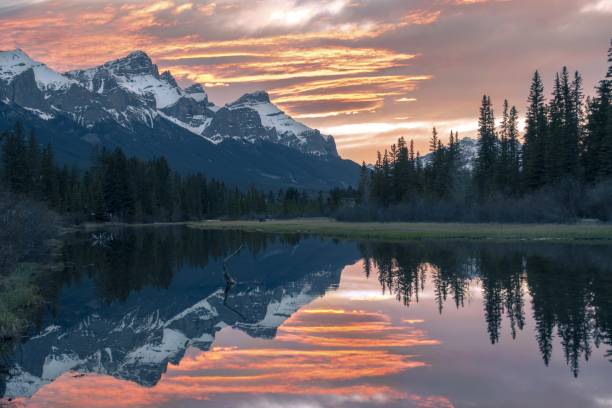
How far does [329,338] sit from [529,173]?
8212 centimetres

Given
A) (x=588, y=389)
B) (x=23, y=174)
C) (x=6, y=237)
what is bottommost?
(x=588, y=389)

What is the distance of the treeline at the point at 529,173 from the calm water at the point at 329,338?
125 ft

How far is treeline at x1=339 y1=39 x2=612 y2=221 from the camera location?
84.3 meters

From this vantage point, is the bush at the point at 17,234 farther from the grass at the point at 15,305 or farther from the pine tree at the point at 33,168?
the pine tree at the point at 33,168

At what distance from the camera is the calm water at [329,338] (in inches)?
693

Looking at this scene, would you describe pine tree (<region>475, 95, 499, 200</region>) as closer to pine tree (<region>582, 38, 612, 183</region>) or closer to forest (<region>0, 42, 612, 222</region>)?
forest (<region>0, 42, 612, 222</region>)

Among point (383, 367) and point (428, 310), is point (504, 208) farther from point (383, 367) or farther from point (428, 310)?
point (383, 367)

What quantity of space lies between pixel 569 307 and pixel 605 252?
2589 centimetres

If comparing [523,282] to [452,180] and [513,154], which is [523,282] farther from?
[452,180]

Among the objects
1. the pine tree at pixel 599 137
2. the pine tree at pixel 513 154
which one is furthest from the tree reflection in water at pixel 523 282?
the pine tree at pixel 513 154

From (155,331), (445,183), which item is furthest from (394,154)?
(155,331)

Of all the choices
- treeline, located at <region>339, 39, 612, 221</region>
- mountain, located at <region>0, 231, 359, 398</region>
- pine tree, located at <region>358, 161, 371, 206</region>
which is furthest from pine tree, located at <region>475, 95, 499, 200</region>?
mountain, located at <region>0, 231, 359, 398</region>

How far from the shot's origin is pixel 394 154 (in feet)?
478

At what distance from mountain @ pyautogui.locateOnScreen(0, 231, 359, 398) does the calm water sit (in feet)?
0.34
